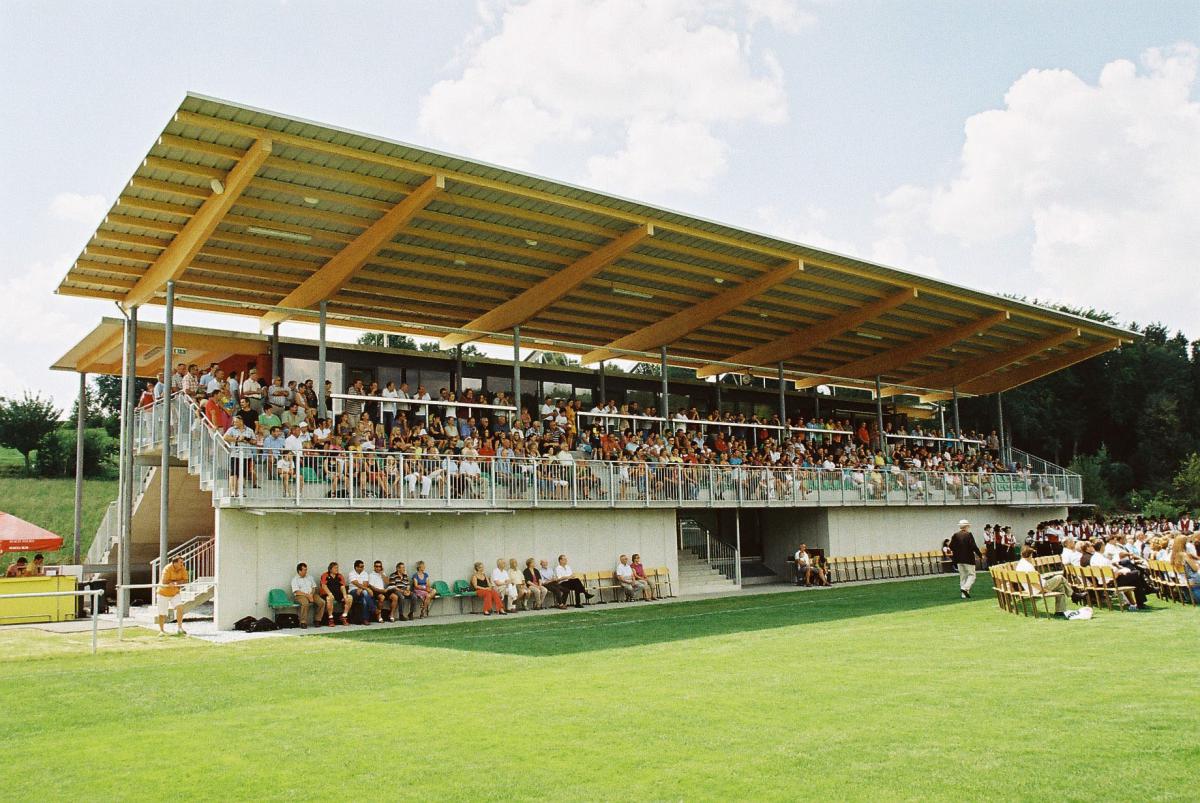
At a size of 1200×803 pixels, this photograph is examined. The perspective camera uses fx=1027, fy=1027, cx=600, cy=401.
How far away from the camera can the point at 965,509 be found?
34281 millimetres

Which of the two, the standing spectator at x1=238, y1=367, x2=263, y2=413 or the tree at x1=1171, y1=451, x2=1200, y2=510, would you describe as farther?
the tree at x1=1171, y1=451, x2=1200, y2=510

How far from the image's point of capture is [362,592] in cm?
1884

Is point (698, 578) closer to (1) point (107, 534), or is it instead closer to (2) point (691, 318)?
(2) point (691, 318)

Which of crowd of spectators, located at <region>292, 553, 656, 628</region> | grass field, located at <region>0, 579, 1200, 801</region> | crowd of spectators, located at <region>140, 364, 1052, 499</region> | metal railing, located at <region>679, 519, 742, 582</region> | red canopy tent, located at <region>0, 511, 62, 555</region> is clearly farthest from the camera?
metal railing, located at <region>679, 519, 742, 582</region>

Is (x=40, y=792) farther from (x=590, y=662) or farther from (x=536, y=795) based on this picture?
(x=590, y=662)

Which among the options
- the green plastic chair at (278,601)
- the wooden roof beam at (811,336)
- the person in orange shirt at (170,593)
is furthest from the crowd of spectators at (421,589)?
the wooden roof beam at (811,336)

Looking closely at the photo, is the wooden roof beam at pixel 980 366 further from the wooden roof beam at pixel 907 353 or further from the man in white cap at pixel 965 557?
the man in white cap at pixel 965 557

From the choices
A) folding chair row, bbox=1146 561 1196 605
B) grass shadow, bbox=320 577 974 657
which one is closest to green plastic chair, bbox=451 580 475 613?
grass shadow, bbox=320 577 974 657

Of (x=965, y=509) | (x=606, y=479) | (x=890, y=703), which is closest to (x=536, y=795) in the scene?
(x=890, y=703)

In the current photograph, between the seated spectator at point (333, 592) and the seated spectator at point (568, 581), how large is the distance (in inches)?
195

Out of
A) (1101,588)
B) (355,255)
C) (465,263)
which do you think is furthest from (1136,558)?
(355,255)

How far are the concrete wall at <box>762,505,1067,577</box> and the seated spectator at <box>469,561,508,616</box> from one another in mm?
11691

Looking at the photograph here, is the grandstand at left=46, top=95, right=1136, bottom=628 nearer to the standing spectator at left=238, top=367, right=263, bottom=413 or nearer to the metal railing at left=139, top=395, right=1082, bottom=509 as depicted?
the metal railing at left=139, top=395, right=1082, bottom=509

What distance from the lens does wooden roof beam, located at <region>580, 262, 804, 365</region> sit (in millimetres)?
26188
